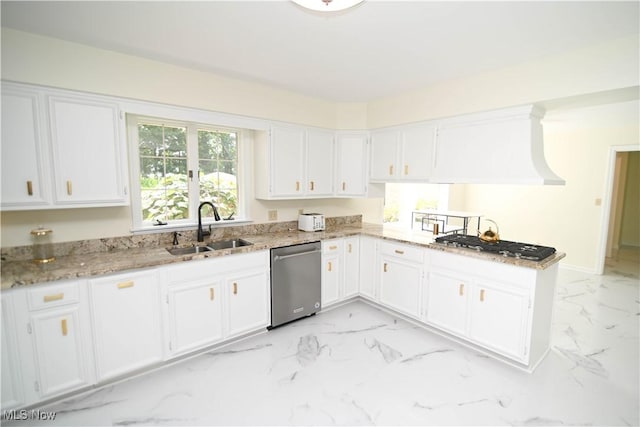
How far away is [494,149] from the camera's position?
2705 millimetres

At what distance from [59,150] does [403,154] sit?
319cm

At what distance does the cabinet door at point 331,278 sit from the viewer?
132 inches

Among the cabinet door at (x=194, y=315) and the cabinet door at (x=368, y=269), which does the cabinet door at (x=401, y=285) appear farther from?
the cabinet door at (x=194, y=315)

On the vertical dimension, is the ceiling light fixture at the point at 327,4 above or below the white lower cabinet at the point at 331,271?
above

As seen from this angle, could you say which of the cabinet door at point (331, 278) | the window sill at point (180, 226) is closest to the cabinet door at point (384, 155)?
the cabinet door at point (331, 278)

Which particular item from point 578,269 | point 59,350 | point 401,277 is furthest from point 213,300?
point 578,269

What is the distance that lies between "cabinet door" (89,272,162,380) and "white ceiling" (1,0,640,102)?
1727 mm

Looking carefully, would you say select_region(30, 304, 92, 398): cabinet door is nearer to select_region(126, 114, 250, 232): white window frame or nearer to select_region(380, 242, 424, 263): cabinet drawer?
select_region(126, 114, 250, 232): white window frame

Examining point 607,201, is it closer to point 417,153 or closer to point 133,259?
point 417,153

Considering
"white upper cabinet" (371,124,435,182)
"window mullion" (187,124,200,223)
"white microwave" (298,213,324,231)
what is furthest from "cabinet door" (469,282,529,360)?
"window mullion" (187,124,200,223)

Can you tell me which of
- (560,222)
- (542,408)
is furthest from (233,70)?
(560,222)

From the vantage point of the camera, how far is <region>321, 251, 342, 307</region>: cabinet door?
3.35 m

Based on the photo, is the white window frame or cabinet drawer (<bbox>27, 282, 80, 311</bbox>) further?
the white window frame

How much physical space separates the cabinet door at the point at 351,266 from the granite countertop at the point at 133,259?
1.00ft
